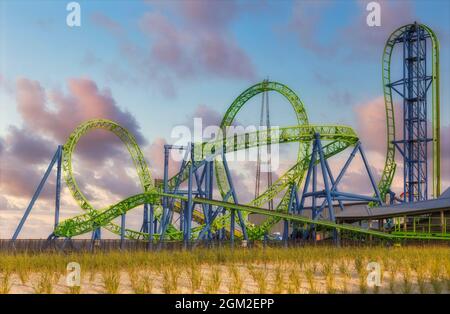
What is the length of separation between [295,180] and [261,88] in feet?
21.1

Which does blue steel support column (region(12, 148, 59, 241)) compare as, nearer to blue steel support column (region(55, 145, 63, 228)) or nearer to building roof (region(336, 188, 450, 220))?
blue steel support column (region(55, 145, 63, 228))

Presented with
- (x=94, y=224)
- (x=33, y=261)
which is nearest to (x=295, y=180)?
(x=94, y=224)

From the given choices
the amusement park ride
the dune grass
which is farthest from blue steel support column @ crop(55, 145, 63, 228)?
the dune grass

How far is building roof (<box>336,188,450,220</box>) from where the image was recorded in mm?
31047

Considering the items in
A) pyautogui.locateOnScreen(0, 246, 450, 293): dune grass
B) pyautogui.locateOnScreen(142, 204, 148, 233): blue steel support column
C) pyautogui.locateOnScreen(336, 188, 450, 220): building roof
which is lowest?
pyautogui.locateOnScreen(0, 246, 450, 293): dune grass

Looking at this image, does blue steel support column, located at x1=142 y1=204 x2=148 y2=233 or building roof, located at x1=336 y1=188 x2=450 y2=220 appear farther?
blue steel support column, located at x1=142 y1=204 x2=148 y2=233

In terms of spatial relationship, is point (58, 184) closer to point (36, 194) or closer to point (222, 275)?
point (36, 194)

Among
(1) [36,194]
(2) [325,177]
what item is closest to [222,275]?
(2) [325,177]

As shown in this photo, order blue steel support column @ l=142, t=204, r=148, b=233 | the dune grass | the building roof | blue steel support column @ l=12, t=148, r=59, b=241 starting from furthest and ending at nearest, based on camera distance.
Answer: blue steel support column @ l=142, t=204, r=148, b=233
blue steel support column @ l=12, t=148, r=59, b=241
the building roof
the dune grass

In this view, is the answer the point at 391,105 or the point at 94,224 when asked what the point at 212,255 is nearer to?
the point at 94,224

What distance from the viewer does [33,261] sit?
53.6 feet

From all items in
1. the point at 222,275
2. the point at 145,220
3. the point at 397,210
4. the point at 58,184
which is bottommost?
the point at 222,275

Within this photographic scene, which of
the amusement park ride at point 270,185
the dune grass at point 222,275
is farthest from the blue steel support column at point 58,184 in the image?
the dune grass at point 222,275

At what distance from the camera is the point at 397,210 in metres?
32.3
